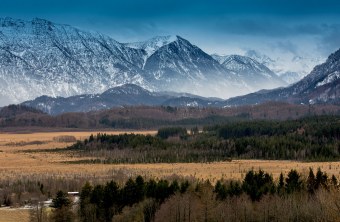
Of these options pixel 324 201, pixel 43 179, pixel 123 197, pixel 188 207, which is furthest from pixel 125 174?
pixel 324 201

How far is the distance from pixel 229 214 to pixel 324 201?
622 inches

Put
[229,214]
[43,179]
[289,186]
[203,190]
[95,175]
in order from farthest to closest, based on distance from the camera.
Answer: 1. [95,175]
2. [43,179]
3. [289,186]
4. [203,190]
5. [229,214]

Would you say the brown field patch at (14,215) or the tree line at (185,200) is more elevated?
the tree line at (185,200)

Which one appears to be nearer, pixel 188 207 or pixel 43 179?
pixel 188 207

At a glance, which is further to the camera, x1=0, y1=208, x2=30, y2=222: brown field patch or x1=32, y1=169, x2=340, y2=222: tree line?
x1=0, y1=208, x2=30, y2=222: brown field patch

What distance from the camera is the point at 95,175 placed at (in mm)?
174625

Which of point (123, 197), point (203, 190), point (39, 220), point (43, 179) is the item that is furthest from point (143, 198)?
point (43, 179)

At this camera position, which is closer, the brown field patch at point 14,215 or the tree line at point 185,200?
the tree line at point 185,200

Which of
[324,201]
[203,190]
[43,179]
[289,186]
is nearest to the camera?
[324,201]

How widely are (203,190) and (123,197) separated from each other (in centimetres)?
1543

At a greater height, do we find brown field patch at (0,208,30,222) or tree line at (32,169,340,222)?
tree line at (32,169,340,222)

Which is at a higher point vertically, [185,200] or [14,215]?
[185,200]

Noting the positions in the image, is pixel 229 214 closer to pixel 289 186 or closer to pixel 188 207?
pixel 188 207

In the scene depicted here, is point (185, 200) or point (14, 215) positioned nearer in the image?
point (185, 200)
